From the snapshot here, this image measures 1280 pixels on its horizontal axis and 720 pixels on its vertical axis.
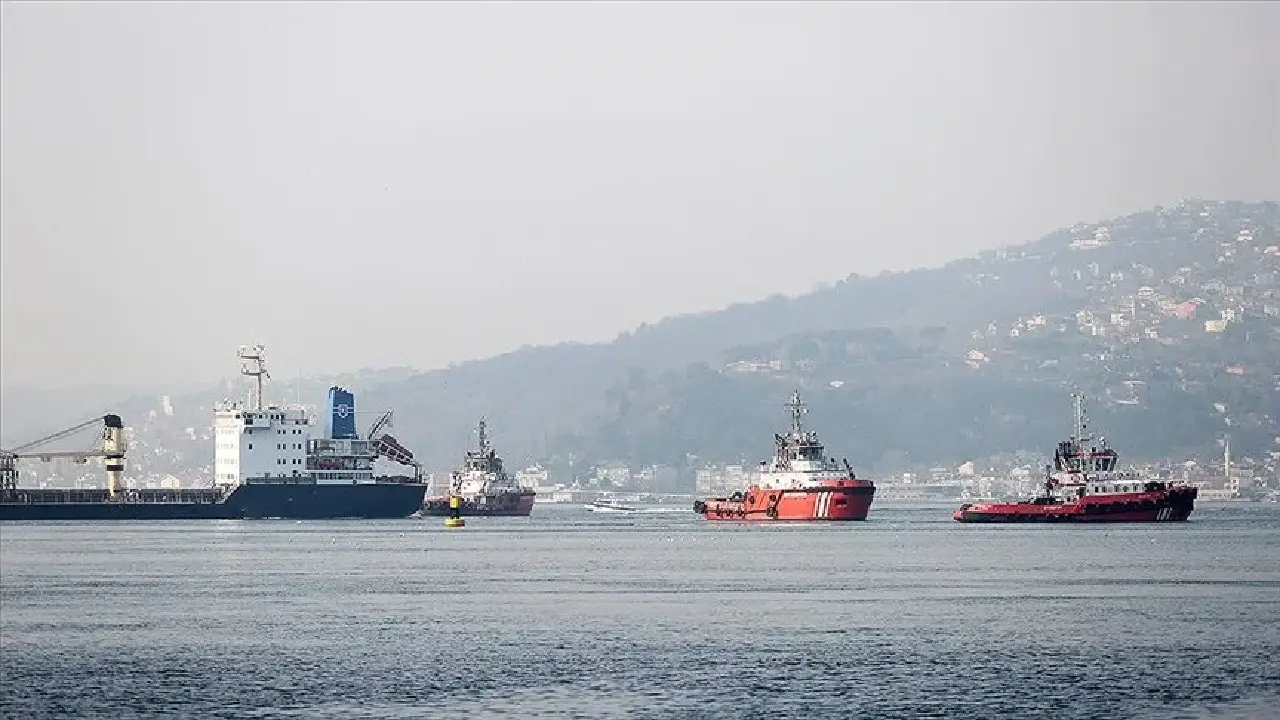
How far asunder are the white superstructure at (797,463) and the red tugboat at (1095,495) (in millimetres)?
16956

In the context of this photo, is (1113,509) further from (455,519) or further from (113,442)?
(113,442)

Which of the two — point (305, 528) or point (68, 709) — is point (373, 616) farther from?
point (305, 528)

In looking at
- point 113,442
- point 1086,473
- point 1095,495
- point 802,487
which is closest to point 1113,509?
point 1095,495

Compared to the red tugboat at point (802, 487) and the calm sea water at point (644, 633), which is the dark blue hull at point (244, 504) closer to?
A: the red tugboat at point (802, 487)

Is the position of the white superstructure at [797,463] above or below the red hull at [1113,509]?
above

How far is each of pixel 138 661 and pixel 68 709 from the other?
9.97 metres

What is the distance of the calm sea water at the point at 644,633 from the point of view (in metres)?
50.8

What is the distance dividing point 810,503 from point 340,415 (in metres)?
50.5

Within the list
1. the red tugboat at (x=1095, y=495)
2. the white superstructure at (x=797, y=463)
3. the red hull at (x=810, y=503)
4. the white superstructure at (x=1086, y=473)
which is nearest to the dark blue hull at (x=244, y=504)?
the red hull at (x=810, y=503)

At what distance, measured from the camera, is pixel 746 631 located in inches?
2665

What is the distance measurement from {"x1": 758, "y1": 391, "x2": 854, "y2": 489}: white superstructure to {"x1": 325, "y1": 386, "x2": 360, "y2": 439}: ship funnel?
4343cm

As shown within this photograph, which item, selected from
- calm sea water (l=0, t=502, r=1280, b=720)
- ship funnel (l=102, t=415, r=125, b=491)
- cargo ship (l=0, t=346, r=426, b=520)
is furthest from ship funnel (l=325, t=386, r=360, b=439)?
calm sea water (l=0, t=502, r=1280, b=720)

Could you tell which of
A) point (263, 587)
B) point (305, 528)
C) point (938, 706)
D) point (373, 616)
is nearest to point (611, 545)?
point (305, 528)

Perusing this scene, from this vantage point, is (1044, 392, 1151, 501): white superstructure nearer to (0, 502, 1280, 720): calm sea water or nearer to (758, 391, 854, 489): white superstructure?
(758, 391, 854, 489): white superstructure
